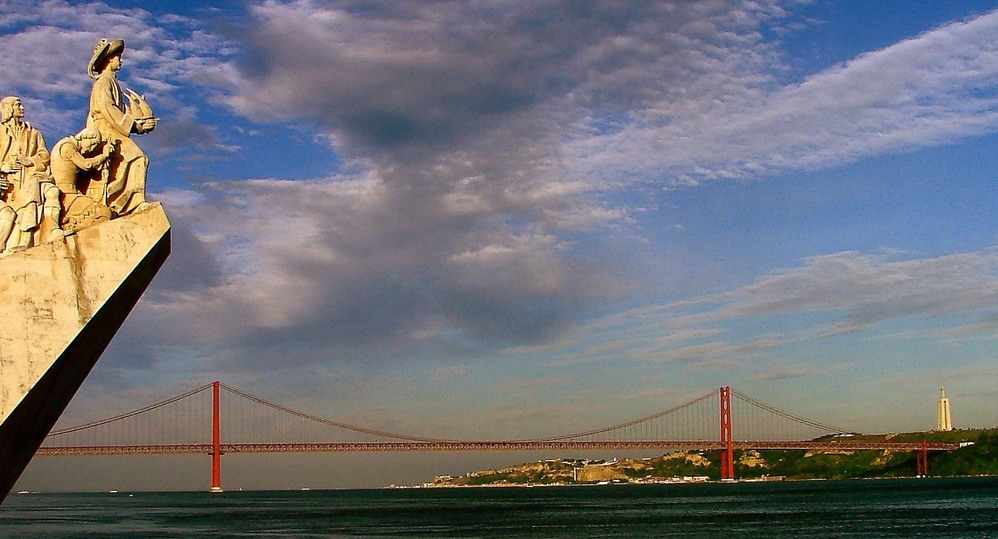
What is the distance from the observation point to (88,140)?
8.31m

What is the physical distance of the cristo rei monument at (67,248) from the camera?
7.50 meters

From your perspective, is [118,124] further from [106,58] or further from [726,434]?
[726,434]

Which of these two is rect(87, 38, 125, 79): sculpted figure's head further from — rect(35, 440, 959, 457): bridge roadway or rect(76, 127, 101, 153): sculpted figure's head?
rect(35, 440, 959, 457): bridge roadway

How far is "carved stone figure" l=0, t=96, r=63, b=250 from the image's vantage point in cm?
800

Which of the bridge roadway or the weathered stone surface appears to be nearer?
the weathered stone surface

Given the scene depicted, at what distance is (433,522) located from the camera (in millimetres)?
48031

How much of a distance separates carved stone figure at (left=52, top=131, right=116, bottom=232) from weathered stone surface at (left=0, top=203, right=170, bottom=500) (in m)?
0.31

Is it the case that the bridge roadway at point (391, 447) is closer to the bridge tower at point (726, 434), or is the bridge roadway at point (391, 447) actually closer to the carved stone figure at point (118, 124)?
the bridge tower at point (726, 434)

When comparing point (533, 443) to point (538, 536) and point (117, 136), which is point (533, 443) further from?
point (117, 136)

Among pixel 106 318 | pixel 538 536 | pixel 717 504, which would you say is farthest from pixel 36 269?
pixel 717 504

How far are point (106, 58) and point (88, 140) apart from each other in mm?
806

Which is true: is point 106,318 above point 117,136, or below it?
below

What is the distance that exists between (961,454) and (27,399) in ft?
325

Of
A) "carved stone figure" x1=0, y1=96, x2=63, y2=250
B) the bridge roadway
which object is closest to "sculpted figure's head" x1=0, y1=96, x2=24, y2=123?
"carved stone figure" x1=0, y1=96, x2=63, y2=250
